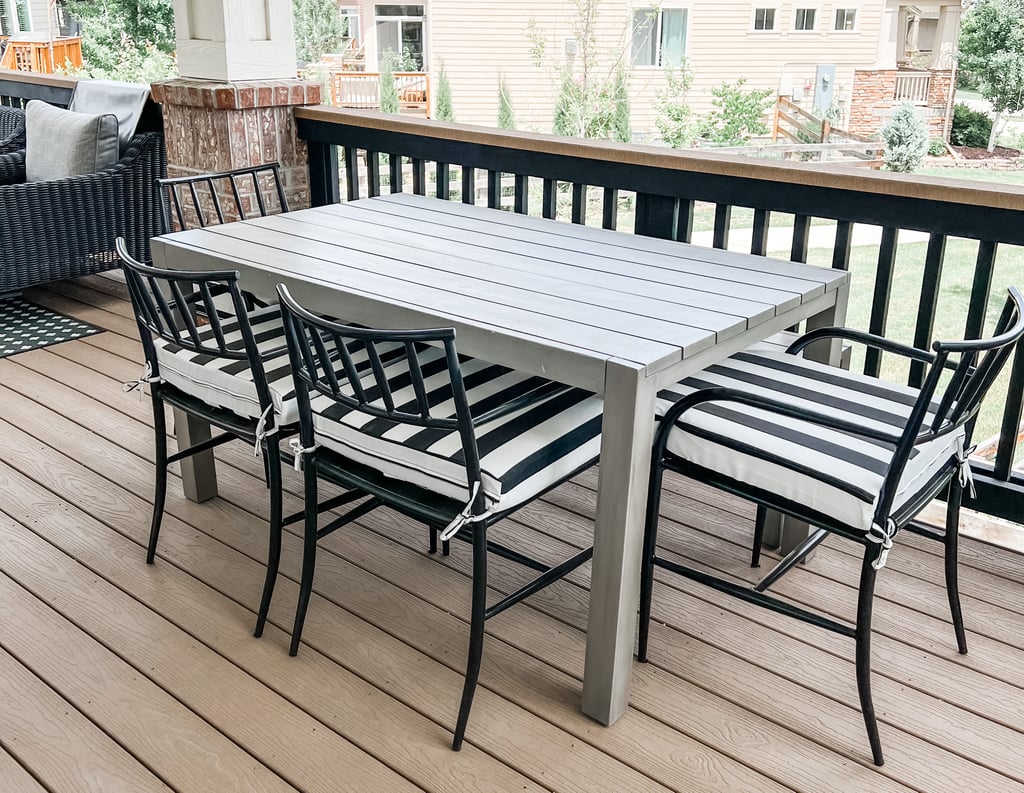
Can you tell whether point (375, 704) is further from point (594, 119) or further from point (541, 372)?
point (594, 119)

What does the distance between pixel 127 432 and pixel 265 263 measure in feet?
4.06

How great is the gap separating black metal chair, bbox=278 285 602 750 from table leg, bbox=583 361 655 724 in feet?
0.51

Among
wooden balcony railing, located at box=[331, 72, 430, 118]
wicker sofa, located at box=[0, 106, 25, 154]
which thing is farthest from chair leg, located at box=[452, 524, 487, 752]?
wooden balcony railing, located at box=[331, 72, 430, 118]

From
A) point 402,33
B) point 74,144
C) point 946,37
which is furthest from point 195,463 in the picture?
point 946,37

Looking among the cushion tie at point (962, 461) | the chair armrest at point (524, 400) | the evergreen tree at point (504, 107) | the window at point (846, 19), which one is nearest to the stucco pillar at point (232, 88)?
the chair armrest at point (524, 400)

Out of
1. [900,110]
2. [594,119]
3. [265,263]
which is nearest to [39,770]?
[265,263]

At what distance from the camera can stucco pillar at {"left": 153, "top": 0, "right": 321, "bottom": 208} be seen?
11.8ft

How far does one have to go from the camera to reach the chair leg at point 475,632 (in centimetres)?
186

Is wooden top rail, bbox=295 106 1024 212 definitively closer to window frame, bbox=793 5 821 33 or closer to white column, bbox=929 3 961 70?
window frame, bbox=793 5 821 33

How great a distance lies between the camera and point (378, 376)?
1751 mm

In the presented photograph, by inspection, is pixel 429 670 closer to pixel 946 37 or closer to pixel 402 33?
pixel 402 33

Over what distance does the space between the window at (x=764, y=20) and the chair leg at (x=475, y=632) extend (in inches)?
615

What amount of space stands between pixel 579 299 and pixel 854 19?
16155 mm

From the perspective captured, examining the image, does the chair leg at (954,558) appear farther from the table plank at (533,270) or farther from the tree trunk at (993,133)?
the tree trunk at (993,133)
